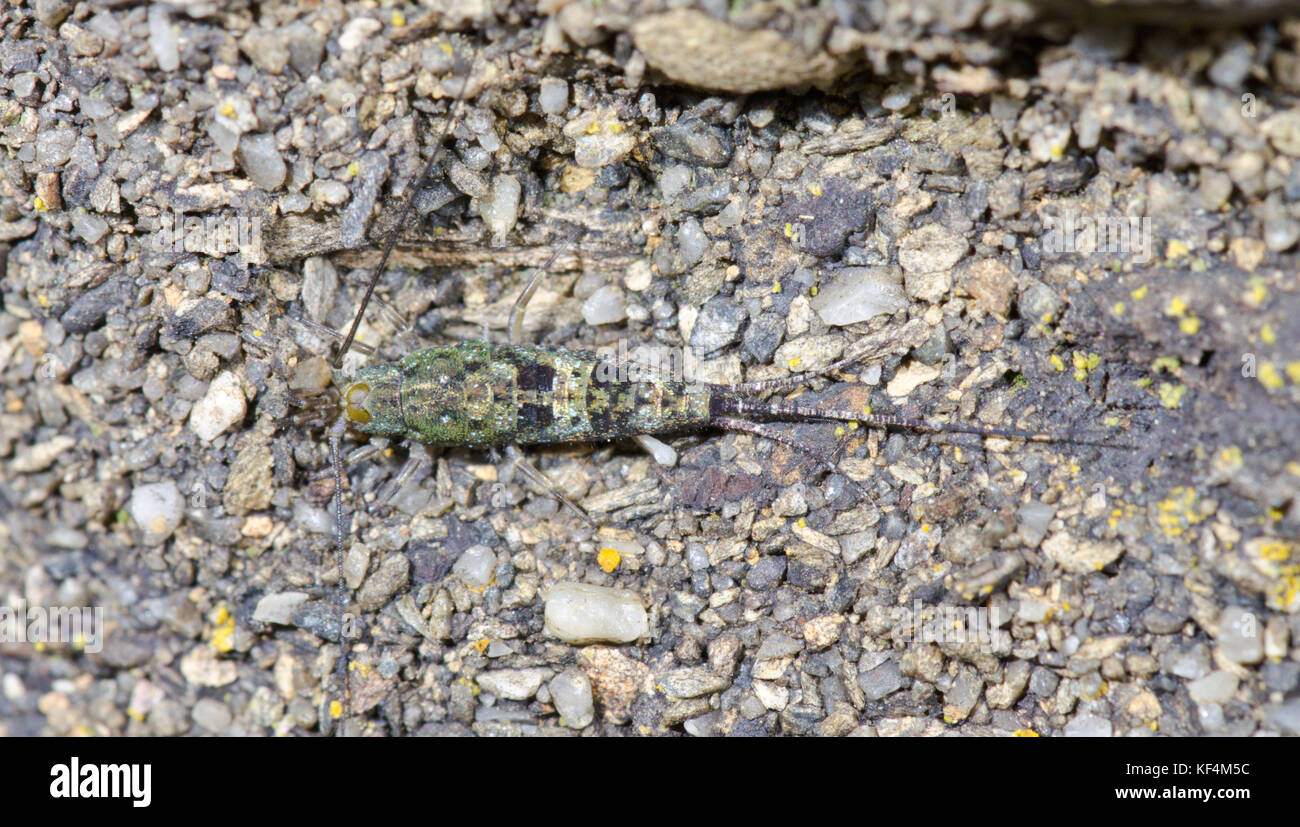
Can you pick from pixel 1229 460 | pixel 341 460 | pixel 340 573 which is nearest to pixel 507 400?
pixel 341 460

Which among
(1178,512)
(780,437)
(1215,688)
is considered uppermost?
(1178,512)

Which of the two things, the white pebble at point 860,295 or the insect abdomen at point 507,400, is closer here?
the white pebble at point 860,295

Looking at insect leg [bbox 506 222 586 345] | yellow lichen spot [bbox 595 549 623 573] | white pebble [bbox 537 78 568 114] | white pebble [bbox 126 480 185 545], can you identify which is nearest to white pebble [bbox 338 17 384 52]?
white pebble [bbox 537 78 568 114]

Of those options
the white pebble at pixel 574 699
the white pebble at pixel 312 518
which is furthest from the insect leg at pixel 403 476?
the white pebble at pixel 574 699

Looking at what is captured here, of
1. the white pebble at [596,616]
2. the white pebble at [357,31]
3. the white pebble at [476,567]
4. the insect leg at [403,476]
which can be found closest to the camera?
the white pebble at [357,31]

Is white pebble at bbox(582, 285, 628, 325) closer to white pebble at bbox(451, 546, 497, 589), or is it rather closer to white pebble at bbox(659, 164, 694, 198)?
white pebble at bbox(659, 164, 694, 198)

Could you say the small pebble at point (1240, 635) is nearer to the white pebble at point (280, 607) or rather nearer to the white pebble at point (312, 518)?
the white pebble at point (312, 518)

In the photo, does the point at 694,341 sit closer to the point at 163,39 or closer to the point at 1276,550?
the point at 1276,550
